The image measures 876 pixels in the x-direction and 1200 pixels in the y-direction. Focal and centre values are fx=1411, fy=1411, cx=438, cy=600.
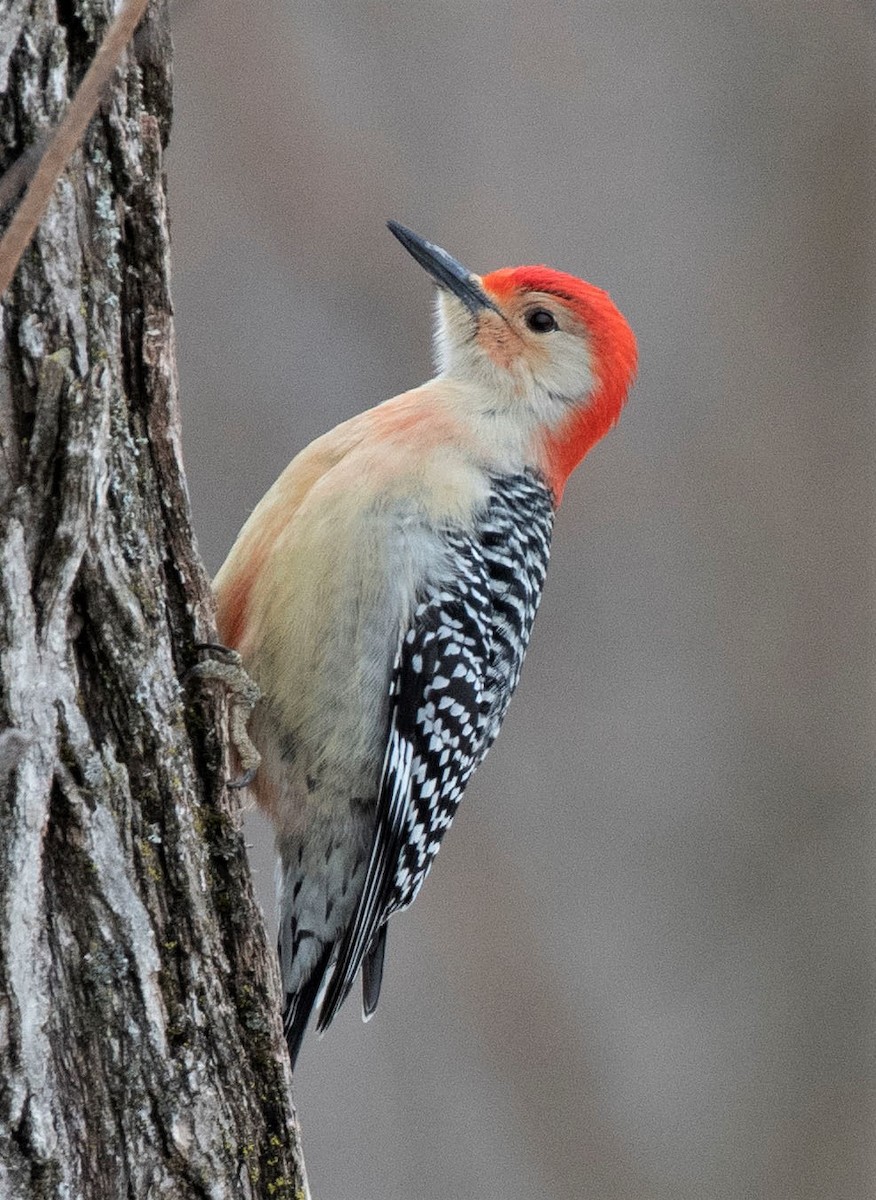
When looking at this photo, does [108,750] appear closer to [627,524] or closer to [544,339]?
[544,339]

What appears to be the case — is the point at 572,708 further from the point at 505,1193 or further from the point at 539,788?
the point at 505,1193

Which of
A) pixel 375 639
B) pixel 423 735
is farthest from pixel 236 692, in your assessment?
pixel 423 735

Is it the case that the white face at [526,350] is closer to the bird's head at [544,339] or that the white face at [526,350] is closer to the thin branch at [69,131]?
the bird's head at [544,339]

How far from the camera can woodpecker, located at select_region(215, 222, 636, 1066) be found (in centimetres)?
365

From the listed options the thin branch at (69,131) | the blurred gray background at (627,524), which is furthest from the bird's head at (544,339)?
the thin branch at (69,131)

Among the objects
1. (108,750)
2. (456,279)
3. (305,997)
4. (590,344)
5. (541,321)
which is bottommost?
(305,997)

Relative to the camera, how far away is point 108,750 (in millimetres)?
2463

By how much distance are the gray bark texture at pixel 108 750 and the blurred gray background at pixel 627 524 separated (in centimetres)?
390

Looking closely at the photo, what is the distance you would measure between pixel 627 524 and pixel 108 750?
511cm

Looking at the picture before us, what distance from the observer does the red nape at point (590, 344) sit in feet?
14.9

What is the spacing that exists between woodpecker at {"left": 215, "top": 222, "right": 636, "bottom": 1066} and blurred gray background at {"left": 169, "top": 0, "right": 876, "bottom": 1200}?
2575mm

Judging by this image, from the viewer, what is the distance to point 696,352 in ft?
24.5

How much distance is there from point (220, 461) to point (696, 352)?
8.66 feet

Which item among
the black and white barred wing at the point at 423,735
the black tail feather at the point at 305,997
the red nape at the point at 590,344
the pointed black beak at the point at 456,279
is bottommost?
the black tail feather at the point at 305,997
